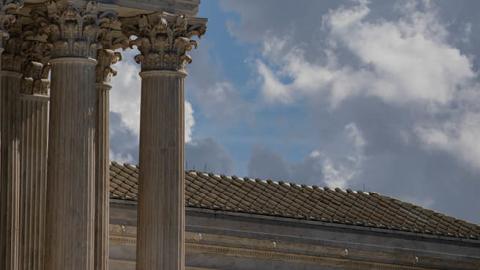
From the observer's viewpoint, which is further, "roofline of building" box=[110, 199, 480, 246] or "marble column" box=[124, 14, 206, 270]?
"roofline of building" box=[110, 199, 480, 246]

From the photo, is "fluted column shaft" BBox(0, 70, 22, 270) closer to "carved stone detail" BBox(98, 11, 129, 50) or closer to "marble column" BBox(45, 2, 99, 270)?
"carved stone detail" BBox(98, 11, 129, 50)

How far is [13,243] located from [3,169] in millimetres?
2608

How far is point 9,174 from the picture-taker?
85.0 metres

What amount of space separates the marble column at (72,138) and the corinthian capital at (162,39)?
8.36ft

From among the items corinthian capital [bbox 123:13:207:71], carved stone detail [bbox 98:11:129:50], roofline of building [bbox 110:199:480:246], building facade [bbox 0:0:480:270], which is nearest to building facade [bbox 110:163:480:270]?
roofline of building [bbox 110:199:480:246]

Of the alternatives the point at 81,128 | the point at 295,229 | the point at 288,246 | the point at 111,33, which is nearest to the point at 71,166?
the point at 81,128

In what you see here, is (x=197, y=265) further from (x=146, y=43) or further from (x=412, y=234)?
(x=146, y=43)

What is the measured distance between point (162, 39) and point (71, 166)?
6058 mm

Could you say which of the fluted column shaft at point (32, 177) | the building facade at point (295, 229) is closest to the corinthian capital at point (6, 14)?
the fluted column shaft at point (32, 177)

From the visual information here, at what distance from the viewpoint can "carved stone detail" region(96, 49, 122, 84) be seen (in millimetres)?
86000

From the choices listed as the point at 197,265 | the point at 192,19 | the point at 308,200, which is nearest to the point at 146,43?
the point at 192,19

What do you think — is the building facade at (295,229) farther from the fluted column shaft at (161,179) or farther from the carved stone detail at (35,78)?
the fluted column shaft at (161,179)

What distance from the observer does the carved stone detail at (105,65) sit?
86.0 meters

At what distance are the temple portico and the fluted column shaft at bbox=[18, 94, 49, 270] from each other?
0.12 ft
